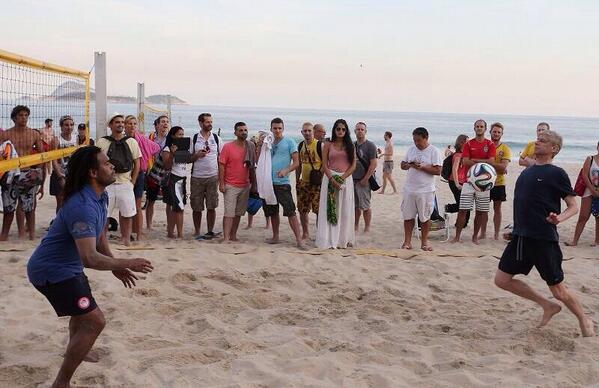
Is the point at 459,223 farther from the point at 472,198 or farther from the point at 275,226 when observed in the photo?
the point at 275,226

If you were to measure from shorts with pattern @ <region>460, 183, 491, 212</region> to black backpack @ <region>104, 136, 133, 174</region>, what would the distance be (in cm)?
400

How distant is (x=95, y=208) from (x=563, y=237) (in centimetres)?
741

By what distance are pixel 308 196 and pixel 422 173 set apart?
4.60 feet

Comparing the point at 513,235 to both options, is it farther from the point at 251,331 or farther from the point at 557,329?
the point at 251,331

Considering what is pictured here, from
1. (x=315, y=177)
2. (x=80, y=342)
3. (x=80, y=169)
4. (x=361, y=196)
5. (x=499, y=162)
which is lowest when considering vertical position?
(x=80, y=342)

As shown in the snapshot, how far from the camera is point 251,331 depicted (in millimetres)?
4754

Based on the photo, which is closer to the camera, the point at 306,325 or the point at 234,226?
the point at 306,325

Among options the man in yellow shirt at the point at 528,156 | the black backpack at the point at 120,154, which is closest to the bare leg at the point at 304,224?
the black backpack at the point at 120,154

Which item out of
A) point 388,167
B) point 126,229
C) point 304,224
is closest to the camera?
point 126,229

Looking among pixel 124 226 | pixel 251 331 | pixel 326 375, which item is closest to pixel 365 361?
pixel 326 375

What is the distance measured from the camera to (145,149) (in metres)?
7.87

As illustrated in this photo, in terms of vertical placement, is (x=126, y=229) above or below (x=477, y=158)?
below

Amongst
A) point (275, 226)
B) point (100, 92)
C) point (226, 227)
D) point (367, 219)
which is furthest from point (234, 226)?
point (100, 92)

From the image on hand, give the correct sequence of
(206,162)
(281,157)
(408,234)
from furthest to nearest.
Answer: (206,162)
(281,157)
(408,234)
